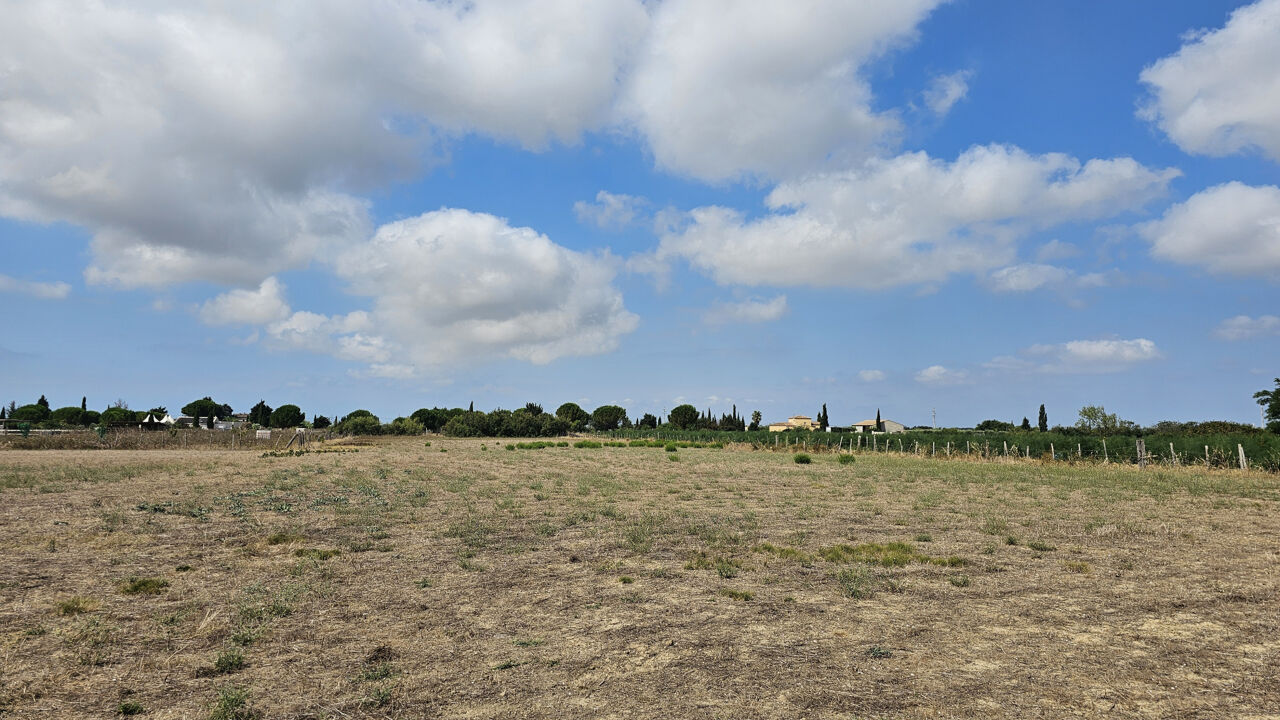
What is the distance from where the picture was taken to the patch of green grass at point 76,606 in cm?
938

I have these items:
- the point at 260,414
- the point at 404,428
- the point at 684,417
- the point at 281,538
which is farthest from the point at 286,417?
the point at 281,538

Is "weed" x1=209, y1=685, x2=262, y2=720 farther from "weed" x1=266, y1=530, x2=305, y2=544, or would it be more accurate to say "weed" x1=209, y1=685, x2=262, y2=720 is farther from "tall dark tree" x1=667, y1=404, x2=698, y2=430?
"tall dark tree" x1=667, y1=404, x2=698, y2=430

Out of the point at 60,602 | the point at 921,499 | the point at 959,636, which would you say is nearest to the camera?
the point at 959,636

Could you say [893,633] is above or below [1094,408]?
below

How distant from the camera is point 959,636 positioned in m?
8.48

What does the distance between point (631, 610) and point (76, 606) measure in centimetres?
813

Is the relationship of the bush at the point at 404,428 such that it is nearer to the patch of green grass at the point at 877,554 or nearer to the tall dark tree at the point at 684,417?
the tall dark tree at the point at 684,417

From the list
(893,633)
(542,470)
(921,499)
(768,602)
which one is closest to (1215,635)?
(893,633)

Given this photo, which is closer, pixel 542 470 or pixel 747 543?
pixel 747 543

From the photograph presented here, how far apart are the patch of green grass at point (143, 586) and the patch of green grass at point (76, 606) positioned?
1.88ft

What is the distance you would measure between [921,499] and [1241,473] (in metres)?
25.7

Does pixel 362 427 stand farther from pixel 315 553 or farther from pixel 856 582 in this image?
pixel 856 582

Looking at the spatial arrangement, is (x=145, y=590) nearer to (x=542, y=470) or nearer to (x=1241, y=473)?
(x=542, y=470)

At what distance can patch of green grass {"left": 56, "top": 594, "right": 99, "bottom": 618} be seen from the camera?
938 cm
